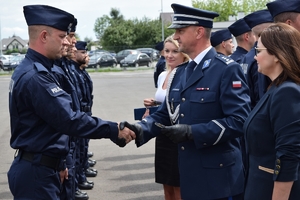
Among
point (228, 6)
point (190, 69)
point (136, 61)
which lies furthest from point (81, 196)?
point (228, 6)

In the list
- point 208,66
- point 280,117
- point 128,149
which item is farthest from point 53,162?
point 128,149

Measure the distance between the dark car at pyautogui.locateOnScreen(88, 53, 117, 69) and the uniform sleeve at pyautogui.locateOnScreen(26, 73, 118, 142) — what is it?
3779 centimetres

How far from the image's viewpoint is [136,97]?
18406 mm

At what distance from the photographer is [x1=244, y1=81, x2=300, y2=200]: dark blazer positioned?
264 cm

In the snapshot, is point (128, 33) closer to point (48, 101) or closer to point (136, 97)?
point (136, 97)

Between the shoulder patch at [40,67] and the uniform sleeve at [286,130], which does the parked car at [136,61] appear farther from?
the uniform sleeve at [286,130]

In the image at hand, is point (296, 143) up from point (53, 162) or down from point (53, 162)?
up

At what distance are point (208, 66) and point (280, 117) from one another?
1.04m

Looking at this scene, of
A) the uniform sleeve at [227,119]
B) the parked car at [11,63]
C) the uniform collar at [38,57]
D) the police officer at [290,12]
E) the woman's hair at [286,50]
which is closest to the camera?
the woman's hair at [286,50]

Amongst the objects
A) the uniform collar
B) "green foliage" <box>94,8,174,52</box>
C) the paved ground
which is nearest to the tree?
"green foliage" <box>94,8,174,52</box>

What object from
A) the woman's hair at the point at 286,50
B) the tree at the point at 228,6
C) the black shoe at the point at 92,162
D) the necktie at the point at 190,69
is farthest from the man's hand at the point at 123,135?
the tree at the point at 228,6

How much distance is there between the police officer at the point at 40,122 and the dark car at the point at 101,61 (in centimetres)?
3768

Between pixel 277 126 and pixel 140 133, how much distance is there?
1540mm

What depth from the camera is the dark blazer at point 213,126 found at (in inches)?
135
